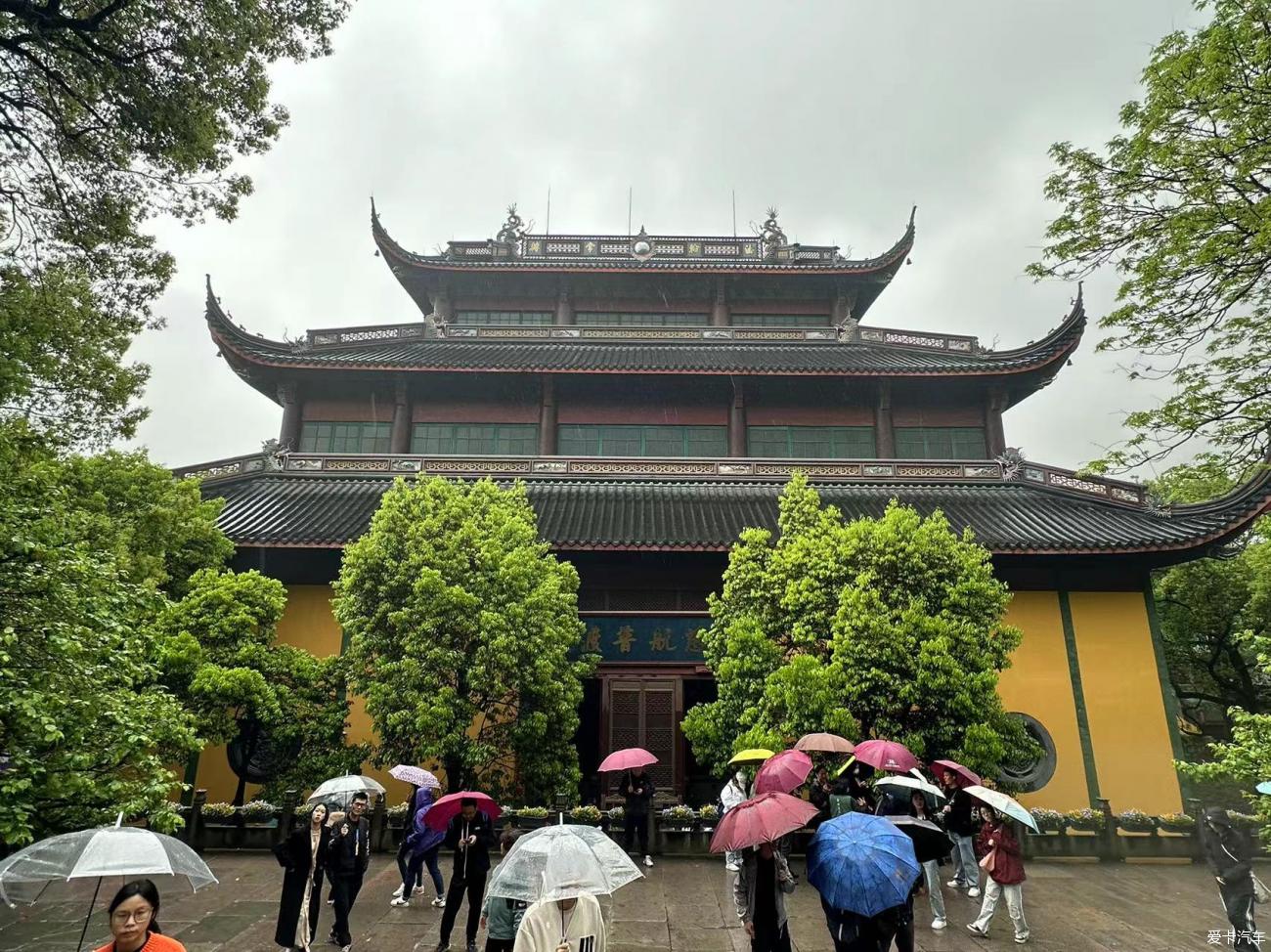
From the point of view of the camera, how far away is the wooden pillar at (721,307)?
75.4ft

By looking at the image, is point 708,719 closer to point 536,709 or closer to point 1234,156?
point 536,709

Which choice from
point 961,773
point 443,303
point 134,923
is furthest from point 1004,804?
point 443,303

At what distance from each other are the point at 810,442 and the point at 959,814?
12288 mm

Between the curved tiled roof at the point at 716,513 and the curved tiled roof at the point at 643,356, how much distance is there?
329 centimetres

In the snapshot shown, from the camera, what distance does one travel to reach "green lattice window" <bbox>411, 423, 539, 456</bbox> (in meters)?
19.1

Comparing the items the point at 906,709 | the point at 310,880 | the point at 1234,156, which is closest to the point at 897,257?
the point at 1234,156

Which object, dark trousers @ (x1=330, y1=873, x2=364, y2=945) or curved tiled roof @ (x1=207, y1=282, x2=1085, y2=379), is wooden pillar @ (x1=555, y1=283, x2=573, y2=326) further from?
dark trousers @ (x1=330, y1=873, x2=364, y2=945)

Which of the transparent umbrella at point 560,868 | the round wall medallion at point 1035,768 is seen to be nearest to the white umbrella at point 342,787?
the transparent umbrella at point 560,868

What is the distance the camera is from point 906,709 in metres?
9.70

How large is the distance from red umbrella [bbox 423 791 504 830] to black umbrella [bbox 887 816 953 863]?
11.9 feet

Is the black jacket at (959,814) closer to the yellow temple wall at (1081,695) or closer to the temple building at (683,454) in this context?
the temple building at (683,454)

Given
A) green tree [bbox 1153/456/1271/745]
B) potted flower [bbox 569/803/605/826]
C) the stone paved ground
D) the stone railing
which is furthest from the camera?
green tree [bbox 1153/456/1271/745]

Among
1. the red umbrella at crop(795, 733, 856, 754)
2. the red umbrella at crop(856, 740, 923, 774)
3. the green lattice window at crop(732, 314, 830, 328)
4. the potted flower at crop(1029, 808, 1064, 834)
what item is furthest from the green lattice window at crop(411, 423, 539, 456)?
the potted flower at crop(1029, 808, 1064, 834)

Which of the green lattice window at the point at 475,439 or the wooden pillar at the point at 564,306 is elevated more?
the wooden pillar at the point at 564,306
